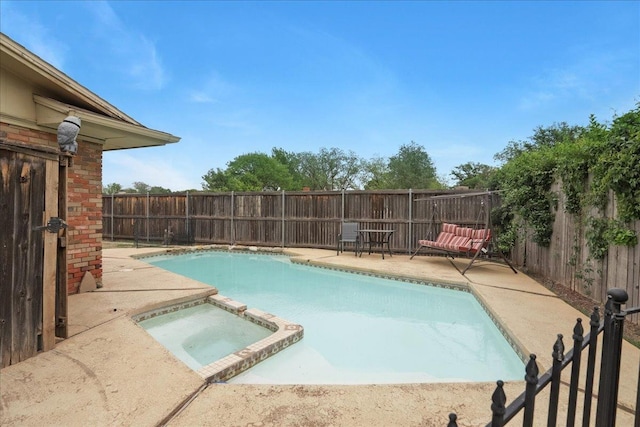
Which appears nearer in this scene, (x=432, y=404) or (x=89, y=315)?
(x=432, y=404)

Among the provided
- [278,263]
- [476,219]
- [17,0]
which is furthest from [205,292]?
[17,0]

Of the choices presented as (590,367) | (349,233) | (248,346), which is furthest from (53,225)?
(349,233)

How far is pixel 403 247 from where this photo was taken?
8.62 m

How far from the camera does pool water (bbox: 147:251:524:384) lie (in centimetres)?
274

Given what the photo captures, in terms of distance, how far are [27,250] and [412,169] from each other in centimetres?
2346

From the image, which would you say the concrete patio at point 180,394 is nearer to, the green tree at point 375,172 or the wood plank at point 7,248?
the wood plank at point 7,248

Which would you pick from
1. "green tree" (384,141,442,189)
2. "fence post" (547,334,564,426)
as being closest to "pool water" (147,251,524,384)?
"fence post" (547,334,564,426)

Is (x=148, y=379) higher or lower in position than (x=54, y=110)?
lower

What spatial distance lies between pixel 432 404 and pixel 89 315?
3265 millimetres

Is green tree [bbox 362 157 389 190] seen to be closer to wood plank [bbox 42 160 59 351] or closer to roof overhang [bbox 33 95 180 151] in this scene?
roof overhang [bbox 33 95 180 151]

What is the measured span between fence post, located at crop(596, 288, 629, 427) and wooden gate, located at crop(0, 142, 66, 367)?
10.9 ft

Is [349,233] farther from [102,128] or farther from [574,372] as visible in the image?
[574,372]

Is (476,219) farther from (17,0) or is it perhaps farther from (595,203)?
(17,0)

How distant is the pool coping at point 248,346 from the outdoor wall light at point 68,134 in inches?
69.5
